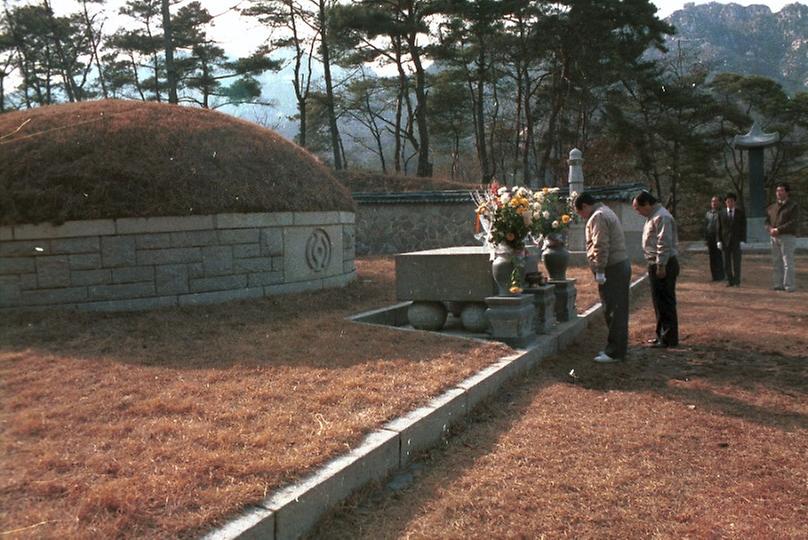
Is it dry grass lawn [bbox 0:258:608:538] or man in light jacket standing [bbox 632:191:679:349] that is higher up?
man in light jacket standing [bbox 632:191:679:349]

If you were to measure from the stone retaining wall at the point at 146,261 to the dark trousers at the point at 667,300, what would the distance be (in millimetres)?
4876

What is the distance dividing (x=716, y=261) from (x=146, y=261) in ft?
34.9

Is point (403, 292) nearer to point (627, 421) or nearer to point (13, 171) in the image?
point (627, 421)

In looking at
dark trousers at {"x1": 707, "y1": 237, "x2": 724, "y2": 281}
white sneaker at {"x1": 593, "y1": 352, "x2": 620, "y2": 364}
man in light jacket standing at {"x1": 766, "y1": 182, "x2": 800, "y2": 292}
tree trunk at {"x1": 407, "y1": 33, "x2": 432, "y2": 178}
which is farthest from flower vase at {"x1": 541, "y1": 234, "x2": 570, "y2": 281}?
tree trunk at {"x1": 407, "y1": 33, "x2": 432, "y2": 178}

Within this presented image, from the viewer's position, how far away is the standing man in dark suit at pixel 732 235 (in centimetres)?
1122

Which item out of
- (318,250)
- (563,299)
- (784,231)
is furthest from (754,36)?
(563,299)

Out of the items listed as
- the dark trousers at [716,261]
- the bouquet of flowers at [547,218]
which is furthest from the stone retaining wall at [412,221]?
the bouquet of flowers at [547,218]

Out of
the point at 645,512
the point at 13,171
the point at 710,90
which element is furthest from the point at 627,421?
the point at 710,90

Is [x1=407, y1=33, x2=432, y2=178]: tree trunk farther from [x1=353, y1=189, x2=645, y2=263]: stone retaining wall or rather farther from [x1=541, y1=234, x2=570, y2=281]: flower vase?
[x1=541, y1=234, x2=570, y2=281]: flower vase

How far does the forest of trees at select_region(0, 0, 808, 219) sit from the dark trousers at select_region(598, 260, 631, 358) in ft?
60.6

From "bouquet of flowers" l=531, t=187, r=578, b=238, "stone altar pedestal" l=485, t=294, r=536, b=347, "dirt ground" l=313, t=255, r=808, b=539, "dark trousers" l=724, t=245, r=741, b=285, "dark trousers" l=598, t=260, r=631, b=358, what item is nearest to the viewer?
"dirt ground" l=313, t=255, r=808, b=539

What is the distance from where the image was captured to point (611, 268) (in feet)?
19.6

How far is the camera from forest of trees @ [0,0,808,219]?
2322 cm

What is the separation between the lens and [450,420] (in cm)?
414
